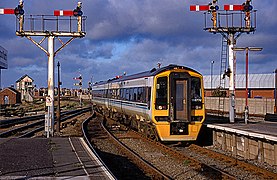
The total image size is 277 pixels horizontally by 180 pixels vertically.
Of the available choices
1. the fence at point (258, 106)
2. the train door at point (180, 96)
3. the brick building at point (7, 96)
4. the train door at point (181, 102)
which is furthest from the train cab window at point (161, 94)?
the brick building at point (7, 96)

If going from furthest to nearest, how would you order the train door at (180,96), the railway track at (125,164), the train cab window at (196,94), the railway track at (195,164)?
the train cab window at (196,94), the train door at (180,96), the railway track at (125,164), the railway track at (195,164)

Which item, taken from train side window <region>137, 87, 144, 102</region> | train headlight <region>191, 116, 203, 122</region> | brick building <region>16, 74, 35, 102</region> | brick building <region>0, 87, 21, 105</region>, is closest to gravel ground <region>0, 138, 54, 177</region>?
train side window <region>137, 87, 144, 102</region>

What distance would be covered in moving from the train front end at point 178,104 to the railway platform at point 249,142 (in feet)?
3.48

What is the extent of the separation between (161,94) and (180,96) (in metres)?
0.75

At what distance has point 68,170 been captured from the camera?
31.9ft

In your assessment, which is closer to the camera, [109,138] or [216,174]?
[216,174]

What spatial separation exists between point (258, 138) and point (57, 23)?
12.0 m

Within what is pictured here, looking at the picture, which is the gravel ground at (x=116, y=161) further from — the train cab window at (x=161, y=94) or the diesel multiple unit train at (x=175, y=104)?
the train cab window at (x=161, y=94)

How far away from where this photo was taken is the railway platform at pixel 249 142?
40.7ft

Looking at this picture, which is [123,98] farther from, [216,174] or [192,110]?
[216,174]

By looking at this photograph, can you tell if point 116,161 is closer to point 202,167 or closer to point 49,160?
point 49,160

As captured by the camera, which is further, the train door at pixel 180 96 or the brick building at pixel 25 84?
the brick building at pixel 25 84

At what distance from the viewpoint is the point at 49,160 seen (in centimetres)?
1118

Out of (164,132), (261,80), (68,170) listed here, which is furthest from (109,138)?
(261,80)
